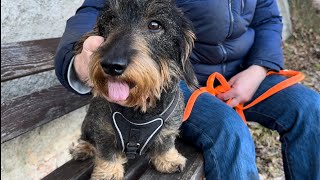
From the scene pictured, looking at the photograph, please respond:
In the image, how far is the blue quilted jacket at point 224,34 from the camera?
2.17m

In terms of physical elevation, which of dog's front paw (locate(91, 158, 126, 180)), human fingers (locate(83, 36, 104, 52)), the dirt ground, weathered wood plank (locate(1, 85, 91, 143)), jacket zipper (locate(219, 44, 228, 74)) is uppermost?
human fingers (locate(83, 36, 104, 52))

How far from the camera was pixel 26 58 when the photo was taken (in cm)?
260

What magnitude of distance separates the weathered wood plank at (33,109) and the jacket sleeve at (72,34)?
729mm

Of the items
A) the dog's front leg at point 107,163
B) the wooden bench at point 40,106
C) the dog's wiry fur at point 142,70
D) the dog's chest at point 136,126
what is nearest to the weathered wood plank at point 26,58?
the wooden bench at point 40,106

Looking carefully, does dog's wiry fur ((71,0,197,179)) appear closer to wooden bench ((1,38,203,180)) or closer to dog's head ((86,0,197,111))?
dog's head ((86,0,197,111))

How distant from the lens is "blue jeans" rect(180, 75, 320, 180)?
2055 millimetres

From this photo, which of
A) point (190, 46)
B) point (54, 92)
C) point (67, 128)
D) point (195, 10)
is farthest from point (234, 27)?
point (67, 128)

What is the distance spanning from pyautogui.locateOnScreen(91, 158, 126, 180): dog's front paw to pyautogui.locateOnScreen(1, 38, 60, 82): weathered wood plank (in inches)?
33.8

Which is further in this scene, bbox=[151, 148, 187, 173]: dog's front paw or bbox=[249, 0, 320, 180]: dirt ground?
bbox=[249, 0, 320, 180]: dirt ground

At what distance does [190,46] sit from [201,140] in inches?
22.6

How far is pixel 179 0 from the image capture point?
7.72ft

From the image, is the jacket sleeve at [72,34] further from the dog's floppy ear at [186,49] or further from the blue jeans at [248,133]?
the blue jeans at [248,133]

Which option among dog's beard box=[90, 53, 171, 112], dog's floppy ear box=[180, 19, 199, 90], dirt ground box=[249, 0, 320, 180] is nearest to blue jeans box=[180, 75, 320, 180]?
dog's floppy ear box=[180, 19, 199, 90]

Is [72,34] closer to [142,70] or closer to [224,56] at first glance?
[142,70]
